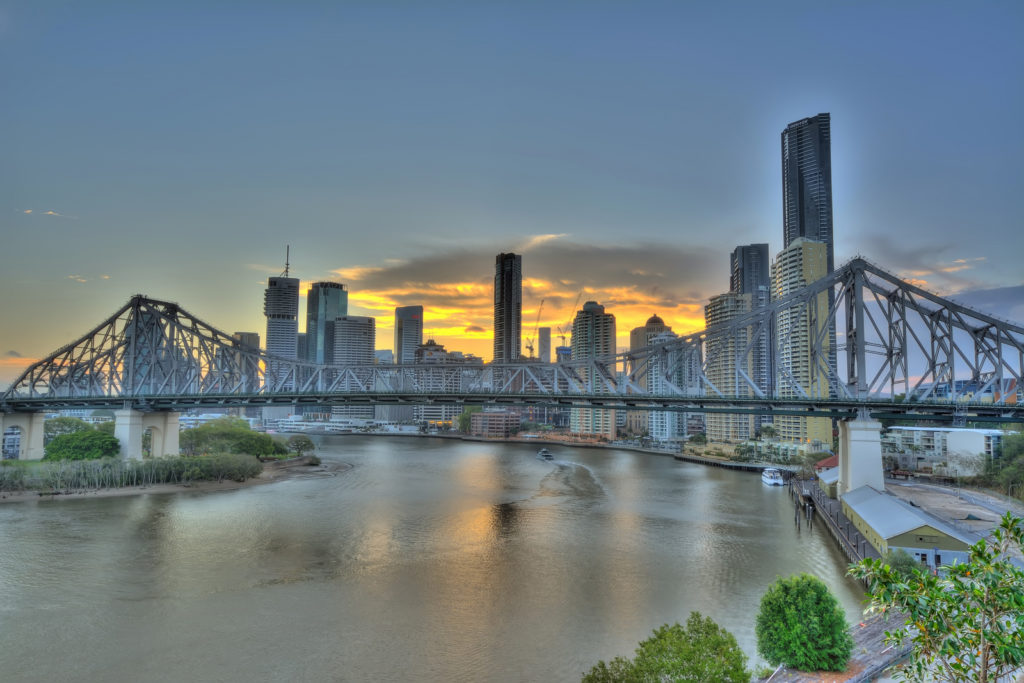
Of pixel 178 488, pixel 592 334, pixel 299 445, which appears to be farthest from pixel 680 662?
pixel 592 334

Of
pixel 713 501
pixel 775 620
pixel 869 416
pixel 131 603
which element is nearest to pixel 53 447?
pixel 131 603

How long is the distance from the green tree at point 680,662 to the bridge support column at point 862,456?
26.5 metres

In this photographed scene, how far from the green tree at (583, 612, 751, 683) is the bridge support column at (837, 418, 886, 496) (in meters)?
26.5

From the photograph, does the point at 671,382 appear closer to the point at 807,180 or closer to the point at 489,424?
the point at 489,424

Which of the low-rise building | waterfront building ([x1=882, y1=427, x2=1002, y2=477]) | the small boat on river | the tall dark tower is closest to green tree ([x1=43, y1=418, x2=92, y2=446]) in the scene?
the small boat on river

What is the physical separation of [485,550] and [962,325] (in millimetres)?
34541

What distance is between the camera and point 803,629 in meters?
14.1

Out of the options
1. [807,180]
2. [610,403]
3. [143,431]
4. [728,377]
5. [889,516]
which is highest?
[807,180]

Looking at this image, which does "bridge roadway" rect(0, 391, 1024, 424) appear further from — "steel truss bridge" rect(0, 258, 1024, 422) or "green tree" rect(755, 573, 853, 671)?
"green tree" rect(755, 573, 853, 671)

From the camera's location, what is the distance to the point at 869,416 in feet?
120

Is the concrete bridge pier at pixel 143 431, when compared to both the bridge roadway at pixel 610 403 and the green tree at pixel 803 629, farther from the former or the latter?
the green tree at pixel 803 629

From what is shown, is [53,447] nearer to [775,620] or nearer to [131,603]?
[131,603]

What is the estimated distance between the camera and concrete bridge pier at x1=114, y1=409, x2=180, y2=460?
54.0m

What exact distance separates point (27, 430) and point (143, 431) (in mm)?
12809
